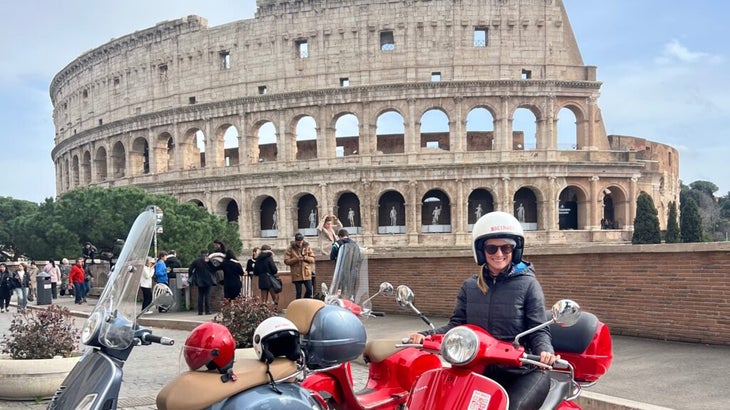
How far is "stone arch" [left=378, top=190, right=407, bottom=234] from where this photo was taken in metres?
36.8

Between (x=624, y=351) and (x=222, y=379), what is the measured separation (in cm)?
647

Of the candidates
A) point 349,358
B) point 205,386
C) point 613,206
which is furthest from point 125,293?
point 613,206

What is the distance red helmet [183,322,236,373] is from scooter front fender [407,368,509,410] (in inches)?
42.5

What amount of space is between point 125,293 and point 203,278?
409 inches

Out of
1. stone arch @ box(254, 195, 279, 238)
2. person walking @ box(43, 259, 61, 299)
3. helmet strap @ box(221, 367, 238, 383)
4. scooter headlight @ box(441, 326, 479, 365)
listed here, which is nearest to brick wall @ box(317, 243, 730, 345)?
scooter headlight @ box(441, 326, 479, 365)

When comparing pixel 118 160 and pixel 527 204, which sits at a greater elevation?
pixel 118 160

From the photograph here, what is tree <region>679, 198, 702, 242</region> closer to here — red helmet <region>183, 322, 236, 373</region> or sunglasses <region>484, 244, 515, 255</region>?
sunglasses <region>484, 244, 515, 255</region>

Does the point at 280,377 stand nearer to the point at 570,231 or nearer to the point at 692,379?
the point at 692,379

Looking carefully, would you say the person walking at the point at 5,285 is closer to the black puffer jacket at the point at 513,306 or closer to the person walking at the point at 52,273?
the person walking at the point at 52,273

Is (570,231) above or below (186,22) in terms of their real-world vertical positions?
below

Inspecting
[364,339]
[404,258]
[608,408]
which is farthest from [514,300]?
[404,258]

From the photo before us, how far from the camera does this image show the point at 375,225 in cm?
3600

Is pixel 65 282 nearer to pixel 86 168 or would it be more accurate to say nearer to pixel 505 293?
pixel 505 293

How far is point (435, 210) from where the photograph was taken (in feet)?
122
